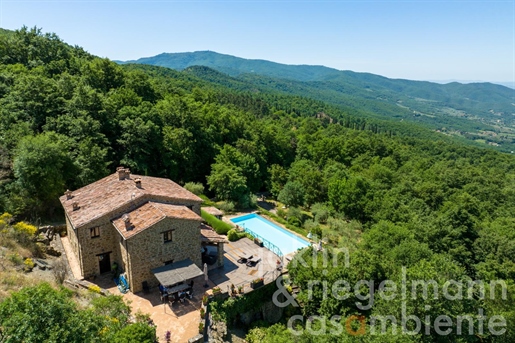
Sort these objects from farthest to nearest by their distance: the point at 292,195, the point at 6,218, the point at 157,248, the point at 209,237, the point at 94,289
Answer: the point at 292,195
the point at 6,218
the point at 209,237
the point at 157,248
the point at 94,289

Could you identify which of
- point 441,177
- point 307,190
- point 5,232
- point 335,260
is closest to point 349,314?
point 335,260

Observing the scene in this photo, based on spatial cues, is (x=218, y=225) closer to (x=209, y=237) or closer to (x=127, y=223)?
(x=209, y=237)

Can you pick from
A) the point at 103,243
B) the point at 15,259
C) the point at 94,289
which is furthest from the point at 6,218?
the point at 94,289

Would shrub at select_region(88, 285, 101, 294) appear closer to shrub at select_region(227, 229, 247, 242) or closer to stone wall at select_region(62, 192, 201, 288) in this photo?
stone wall at select_region(62, 192, 201, 288)

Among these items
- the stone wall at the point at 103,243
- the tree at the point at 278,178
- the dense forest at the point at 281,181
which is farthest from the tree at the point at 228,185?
the stone wall at the point at 103,243

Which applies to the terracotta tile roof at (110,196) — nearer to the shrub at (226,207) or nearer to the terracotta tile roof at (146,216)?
the terracotta tile roof at (146,216)

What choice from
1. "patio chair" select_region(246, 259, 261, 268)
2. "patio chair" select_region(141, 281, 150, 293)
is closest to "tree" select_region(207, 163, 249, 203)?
"patio chair" select_region(246, 259, 261, 268)

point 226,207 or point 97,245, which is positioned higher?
point 97,245

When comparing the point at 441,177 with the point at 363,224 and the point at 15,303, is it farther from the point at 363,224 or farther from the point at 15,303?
the point at 15,303
